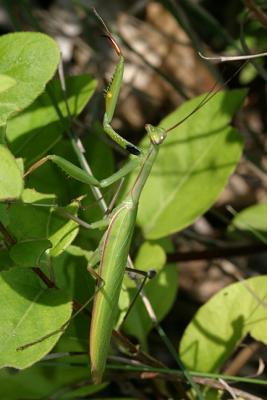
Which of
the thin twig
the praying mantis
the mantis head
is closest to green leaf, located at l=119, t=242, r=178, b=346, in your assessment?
the praying mantis

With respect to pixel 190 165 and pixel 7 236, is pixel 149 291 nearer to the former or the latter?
pixel 190 165

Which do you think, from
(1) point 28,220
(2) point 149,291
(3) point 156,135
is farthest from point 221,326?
(1) point 28,220

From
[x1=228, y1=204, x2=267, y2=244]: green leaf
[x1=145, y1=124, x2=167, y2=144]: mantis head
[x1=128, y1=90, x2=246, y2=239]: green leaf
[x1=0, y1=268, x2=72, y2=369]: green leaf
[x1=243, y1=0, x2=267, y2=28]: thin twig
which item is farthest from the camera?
[x1=228, y1=204, x2=267, y2=244]: green leaf

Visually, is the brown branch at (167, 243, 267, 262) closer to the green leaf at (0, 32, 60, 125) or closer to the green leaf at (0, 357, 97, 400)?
the green leaf at (0, 357, 97, 400)

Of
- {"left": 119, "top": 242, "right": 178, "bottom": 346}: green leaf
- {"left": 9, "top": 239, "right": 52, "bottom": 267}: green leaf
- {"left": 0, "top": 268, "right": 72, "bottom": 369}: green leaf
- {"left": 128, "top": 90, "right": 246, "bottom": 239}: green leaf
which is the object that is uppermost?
{"left": 9, "top": 239, "right": 52, "bottom": 267}: green leaf

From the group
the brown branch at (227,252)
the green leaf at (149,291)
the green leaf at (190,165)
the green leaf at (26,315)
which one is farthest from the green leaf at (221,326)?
the green leaf at (26,315)

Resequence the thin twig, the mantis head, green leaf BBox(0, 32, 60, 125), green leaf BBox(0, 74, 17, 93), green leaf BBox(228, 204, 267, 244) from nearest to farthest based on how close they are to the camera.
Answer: green leaf BBox(0, 74, 17, 93) → green leaf BBox(0, 32, 60, 125) → the mantis head → the thin twig → green leaf BBox(228, 204, 267, 244)

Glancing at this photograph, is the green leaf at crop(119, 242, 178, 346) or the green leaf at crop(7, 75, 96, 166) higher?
the green leaf at crop(7, 75, 96, 166)
